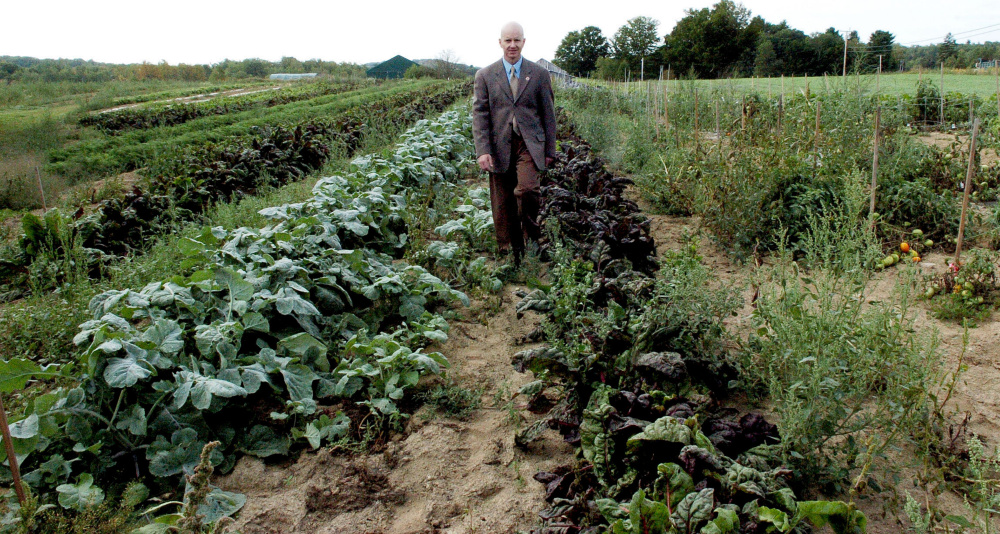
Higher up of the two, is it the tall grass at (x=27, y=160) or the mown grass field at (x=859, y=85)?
the mown grass field at (x=859, y=85)

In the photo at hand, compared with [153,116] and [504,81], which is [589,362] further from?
[153,116]

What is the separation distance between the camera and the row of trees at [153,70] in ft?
111

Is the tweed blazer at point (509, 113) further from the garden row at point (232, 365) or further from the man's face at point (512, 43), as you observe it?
the garden row at point (232, 365)

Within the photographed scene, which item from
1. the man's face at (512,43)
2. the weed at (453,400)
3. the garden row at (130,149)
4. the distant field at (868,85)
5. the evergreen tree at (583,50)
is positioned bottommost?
the weed at (453,400)

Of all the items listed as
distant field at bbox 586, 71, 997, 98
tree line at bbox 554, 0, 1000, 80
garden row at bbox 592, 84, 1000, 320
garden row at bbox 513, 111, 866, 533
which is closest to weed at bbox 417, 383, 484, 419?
garden row at bbox 513, 111, 866, 533

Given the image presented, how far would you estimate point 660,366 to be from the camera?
8.98ft

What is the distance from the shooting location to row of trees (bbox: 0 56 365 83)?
3378 centimetres

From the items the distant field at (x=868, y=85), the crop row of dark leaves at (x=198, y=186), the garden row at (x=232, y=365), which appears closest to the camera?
the garden row at (x=232, y=365)

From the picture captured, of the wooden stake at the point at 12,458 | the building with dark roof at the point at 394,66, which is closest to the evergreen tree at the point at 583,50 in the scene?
the building with dark roof at the point at 394,66

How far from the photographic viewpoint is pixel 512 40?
4.80 m

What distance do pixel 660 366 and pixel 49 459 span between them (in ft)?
8.75

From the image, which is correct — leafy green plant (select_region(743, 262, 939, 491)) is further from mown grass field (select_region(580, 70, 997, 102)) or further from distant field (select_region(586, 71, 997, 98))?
distant field (select_region(586, 71, 997, 98))

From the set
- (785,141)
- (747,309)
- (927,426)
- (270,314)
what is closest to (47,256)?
(270,314)

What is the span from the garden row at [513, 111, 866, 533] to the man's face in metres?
1.70
